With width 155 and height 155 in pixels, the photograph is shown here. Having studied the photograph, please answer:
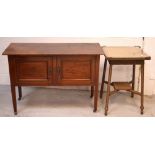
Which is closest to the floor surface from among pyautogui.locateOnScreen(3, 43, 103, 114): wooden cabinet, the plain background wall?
the plain background wall

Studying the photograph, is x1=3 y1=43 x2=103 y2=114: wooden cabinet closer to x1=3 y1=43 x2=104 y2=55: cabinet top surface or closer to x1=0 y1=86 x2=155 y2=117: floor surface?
x1=3 y1=43 x2=104 y2=55: cabinet top surface

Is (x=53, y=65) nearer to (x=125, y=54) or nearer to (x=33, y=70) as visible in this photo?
(x=33, y=70)

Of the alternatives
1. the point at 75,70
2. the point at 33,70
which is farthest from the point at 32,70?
the point at 75,70

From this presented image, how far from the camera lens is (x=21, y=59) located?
2102mm

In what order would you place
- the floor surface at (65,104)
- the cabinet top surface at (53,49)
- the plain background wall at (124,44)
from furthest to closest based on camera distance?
the plain background wall at (124,44), the floor surface at (65,104), the cabinet top surface at (53,49)

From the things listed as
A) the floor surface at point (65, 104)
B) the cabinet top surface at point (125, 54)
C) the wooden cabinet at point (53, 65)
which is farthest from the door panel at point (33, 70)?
the cabinet top surface at point (125, 54)

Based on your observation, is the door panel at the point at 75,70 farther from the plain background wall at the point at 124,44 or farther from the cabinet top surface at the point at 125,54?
the plain background wall at the point at 124,44

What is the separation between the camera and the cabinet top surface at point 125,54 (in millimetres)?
2088

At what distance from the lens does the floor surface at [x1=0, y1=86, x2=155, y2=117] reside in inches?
90.8

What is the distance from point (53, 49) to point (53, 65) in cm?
16

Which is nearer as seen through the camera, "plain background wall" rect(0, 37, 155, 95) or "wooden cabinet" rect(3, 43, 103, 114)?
"wooden cabinet" rect(3, 43, 103, 114)

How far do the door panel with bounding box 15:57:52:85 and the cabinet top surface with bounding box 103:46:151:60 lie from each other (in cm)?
52
